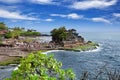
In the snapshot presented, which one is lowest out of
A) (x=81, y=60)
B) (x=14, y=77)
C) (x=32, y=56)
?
(x=81, y=60)

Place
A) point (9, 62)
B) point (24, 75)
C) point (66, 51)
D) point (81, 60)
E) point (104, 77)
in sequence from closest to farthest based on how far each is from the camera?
point (24, 75)
point (104, 77)
point (9, 62)
point (81, 60)
point (66, 51)

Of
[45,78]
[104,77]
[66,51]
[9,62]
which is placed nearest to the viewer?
[45,78]

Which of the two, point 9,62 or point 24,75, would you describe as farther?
point 9,62

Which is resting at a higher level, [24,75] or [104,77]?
[24,75]

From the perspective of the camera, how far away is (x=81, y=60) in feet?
473

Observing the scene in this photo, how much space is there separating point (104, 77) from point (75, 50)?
91217 mm

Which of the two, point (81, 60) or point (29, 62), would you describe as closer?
point (29, 62)

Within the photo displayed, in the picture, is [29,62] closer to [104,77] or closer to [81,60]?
[104,77]

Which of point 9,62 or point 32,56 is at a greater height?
point 32,56

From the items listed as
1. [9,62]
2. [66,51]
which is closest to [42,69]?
[9,62]

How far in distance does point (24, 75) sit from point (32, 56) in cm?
188

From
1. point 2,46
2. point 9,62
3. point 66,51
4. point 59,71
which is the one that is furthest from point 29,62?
point 2,46

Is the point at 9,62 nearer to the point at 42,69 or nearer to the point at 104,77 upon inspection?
the point at 104,77

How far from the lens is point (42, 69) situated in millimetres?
26766
